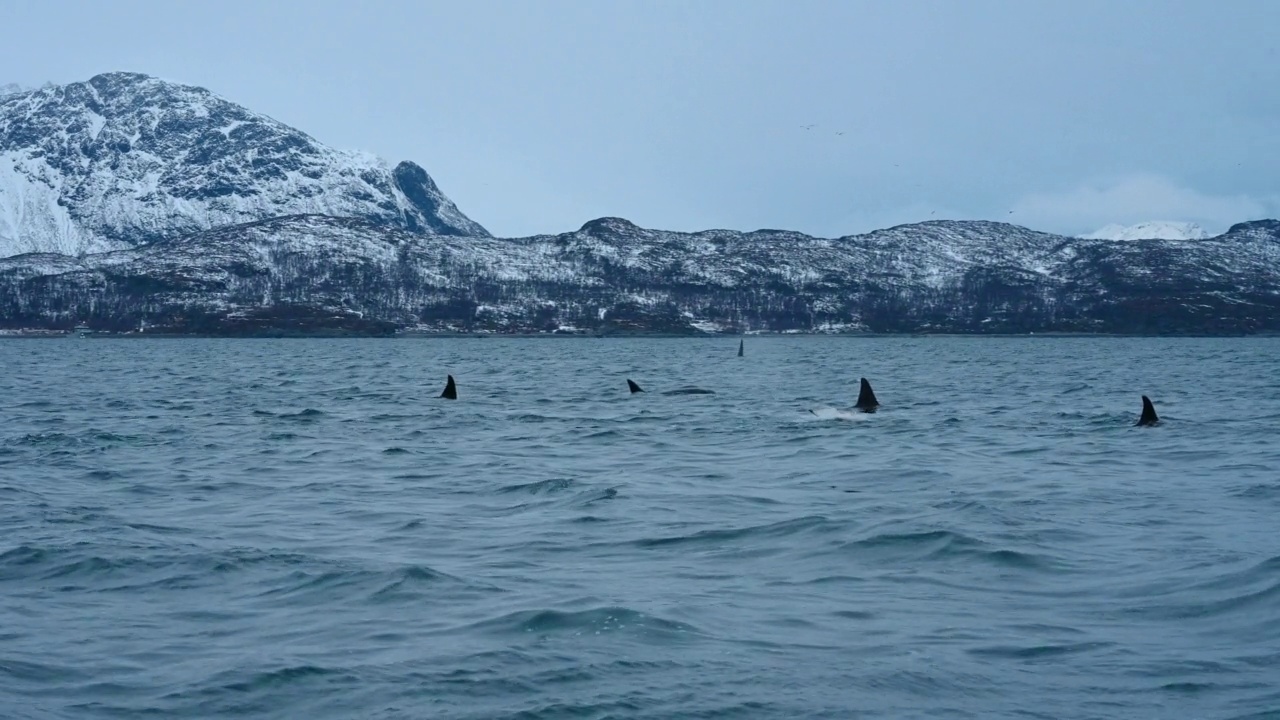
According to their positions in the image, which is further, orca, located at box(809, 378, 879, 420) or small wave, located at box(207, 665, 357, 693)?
orca, located at box(809, 378, 879, 420)

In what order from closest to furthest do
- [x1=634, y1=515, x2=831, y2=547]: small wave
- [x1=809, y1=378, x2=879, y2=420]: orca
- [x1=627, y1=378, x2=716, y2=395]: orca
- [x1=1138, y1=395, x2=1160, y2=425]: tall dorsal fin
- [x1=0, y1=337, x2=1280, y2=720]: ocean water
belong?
[x1=0, y1=337, x2=1280, y2=720]: ocean water, [x1=634, y1=515, x2=831, y2=547]: small wave, [x1=1138, y1=395, x2=1160, y2=425]: tall dorsal fin, [x1=809, y1=378, x2=879, y2=420]: orca, [x1=627, y1=378, x2=716, y2=395]: orca

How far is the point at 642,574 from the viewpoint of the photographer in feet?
50.2

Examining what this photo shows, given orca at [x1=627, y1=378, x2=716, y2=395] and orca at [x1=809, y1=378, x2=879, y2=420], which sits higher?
orca at [x1=809, y1=378, x2=879, y2=420]

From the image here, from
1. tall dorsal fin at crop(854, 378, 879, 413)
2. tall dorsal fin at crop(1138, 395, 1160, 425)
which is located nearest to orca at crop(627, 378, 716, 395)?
tall dorsal fin at crop(854, 378, 879, 413)

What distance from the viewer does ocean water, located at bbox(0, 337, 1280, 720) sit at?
10836 millimetres

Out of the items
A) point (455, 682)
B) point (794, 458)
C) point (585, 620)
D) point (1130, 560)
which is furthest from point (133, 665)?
point (794, 458)

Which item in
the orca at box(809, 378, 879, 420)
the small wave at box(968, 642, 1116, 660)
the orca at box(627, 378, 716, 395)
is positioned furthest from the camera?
the orca at box(627, 378, 716, 395)

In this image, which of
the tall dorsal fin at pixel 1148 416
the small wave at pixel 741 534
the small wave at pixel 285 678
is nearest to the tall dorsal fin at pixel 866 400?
the tall dorsal fin at pixel 1148 416

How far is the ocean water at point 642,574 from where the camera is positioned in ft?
35.6

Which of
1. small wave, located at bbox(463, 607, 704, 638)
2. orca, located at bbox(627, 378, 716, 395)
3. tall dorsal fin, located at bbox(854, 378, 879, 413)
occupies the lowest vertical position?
small wave, located at bbox(463, 607, 704, 638)

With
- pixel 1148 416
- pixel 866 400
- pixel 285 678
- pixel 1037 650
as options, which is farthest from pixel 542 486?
pixel 1148 416

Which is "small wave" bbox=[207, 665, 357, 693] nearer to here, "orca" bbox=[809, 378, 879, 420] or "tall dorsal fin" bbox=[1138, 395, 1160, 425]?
"orca" bbox=[809, 378, 879, 420]

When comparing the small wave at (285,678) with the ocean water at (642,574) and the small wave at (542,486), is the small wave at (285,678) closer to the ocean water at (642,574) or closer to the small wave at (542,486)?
the ocean water at (642,574)

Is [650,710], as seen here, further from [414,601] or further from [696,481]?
[696,481]
